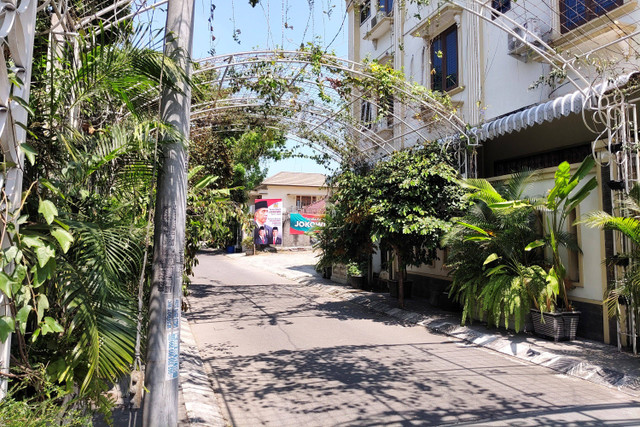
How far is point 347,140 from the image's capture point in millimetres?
14633

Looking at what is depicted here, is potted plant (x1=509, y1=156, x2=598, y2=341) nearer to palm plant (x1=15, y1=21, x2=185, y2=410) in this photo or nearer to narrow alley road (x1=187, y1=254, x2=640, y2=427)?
narrow alley road (x1=187, y1=254, x2=640, y2=427)

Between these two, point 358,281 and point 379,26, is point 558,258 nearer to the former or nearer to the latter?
point 358,281

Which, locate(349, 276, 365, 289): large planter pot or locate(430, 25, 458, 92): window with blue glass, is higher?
locate(430, 25, 458, 92): window with blue glass

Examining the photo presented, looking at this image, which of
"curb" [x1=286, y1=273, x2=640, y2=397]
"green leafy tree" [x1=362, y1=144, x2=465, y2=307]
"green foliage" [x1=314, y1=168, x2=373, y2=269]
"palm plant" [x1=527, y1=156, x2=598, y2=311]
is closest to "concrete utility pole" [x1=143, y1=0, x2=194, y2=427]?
"curb" [x1=286, y1=273, x2=640, y2=397]

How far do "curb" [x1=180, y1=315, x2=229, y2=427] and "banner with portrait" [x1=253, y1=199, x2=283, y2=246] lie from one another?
2380cm

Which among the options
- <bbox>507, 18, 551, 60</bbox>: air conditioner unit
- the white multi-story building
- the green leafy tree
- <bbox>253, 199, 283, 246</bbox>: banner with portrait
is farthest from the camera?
<bbox>253, 199, 283, 246</bbox>: banner with portrait

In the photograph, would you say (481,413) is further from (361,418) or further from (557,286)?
(557,286)

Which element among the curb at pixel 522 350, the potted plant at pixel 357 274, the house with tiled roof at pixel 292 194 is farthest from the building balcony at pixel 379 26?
the house with tiled roof at pixel 292 194

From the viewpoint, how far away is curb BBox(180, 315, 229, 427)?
5020 mm

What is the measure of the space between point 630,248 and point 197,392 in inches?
261

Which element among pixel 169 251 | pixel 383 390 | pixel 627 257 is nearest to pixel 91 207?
pixel 169 251

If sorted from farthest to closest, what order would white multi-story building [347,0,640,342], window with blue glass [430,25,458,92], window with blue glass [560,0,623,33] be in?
window with blue glass [430,25,458,92] → window with blue glass [560,0,623,33] → white multi-story building [347,0,640,342]

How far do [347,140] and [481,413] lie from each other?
10.5 metres

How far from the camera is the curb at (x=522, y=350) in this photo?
6.21 metres
